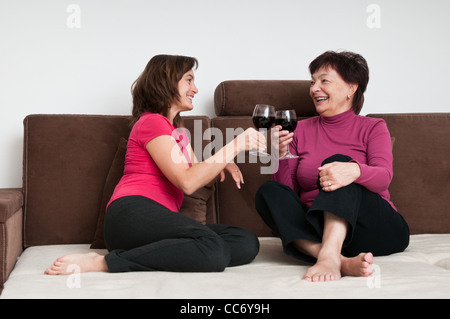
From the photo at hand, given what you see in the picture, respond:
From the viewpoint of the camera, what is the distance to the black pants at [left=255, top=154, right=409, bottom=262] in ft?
5.66

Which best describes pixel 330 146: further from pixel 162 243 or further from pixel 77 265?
pixel 77 265

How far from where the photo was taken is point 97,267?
1.67 metres

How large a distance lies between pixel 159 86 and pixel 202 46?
0.79 metres

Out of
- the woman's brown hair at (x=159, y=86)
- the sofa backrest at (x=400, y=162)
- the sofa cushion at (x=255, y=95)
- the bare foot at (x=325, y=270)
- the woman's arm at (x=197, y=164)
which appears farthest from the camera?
the sofa cushion at (x=255, y=95)

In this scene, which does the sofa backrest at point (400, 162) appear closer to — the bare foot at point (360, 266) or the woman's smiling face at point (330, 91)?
the woman's smiling face at point (330, 91)

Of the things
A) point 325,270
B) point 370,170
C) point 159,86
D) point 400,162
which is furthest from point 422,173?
point 159,86

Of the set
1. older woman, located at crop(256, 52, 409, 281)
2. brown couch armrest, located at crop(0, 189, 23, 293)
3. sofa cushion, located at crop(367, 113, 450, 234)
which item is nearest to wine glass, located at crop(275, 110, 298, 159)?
older woman, located at crop(256, 52, 409, 281)

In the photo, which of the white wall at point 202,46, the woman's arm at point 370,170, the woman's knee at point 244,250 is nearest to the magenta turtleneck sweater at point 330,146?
the woman's arm at point 370,170

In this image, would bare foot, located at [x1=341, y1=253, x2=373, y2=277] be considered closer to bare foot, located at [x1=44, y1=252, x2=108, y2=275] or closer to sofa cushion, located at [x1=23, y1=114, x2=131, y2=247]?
bare foot, located at [x1=44, y1=252, x2=108, y2=275]

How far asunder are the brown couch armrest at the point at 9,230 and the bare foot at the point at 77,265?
274mm

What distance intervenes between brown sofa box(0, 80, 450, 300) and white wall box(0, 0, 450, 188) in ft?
1.02

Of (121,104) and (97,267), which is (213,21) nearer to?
(121,104)

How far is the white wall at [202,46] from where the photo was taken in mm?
2598

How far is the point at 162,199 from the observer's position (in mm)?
1922
